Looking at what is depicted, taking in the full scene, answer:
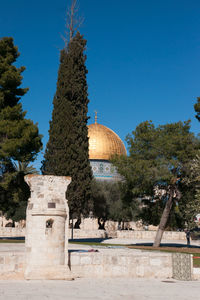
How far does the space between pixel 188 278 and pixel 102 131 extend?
5525cm

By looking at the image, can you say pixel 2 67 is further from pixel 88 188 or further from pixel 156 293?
pixel 156 293

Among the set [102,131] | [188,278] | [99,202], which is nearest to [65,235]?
[188,278]

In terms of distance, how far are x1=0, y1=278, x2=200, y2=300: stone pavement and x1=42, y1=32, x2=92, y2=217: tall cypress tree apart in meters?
15.3

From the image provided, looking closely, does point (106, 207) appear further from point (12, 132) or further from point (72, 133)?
point (12, 132)

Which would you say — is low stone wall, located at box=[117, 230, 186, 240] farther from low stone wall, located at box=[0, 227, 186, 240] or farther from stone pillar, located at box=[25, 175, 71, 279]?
stone pillar, located at box=[25, 175, 71, 279]

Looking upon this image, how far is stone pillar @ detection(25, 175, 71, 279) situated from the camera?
9.79 m

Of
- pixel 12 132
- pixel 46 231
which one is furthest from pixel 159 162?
pixel 46 231

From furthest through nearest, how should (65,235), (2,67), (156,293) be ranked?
1. (2,67)
2. (65,235)
3. (156,293)

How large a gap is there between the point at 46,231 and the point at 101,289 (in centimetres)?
231

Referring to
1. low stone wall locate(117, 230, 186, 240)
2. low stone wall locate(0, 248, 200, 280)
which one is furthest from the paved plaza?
low stone wall locate(117, 230, 186, 240)

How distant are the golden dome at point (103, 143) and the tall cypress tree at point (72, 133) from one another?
34.0 meters

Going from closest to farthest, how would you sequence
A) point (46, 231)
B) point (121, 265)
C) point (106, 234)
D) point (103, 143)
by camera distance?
point (46, 231) < point (121, 265) < point (106, 234) < point (103, 143)

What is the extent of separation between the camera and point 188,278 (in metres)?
10.7

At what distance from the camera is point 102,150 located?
62.2 meters
